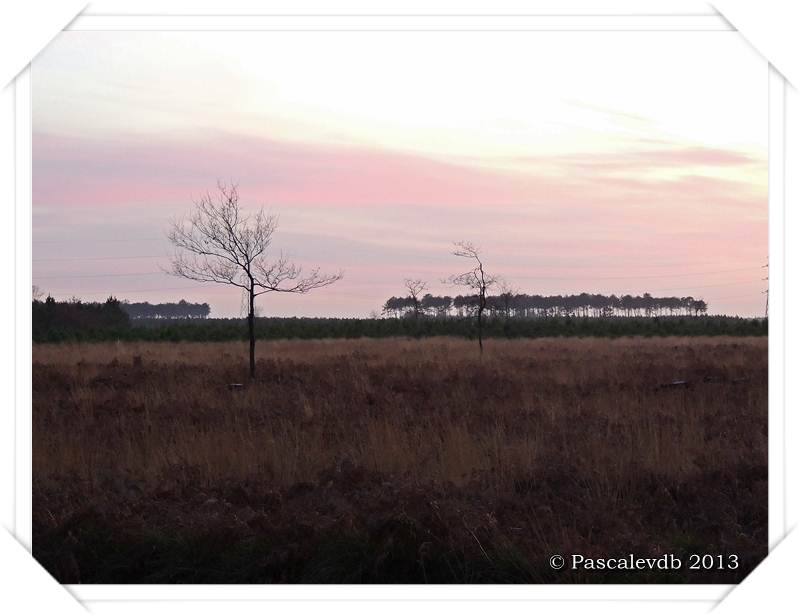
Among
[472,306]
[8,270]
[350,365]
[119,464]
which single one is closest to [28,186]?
[8,270]

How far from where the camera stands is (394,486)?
5809 mm

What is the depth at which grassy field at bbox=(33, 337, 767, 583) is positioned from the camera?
16.7ft

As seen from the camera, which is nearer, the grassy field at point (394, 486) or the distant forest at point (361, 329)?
the grassy field at point (394, 486)

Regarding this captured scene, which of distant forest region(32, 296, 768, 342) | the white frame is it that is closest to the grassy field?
the white frame

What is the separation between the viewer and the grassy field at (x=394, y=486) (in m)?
5.10

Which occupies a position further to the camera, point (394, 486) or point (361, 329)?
point (361, 329)

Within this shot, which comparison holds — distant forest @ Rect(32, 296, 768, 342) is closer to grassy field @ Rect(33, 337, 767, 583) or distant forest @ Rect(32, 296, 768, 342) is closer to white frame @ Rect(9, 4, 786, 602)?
grassy field @ Rect(33, 337, 767, 583)
